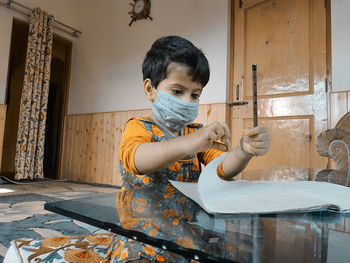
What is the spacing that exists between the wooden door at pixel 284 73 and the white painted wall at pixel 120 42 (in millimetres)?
189

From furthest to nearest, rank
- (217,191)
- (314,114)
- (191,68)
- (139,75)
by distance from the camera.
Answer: (139,75), (314,114), (191,68), (217,191)

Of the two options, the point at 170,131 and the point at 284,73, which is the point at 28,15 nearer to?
the point at 284,73

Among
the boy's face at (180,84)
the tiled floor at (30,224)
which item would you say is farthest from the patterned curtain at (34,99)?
the boy's face at (180,84)

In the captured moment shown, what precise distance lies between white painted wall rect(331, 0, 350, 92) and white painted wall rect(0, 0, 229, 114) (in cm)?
91

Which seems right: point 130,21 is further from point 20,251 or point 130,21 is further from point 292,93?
point 20,251

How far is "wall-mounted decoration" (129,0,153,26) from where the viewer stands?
9.75 feet

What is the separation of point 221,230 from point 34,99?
361 centimetres

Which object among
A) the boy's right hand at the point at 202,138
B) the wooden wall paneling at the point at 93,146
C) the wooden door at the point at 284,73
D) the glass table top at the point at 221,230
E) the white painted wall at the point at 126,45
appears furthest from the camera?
the wooden wall paneling at the point at 93,146

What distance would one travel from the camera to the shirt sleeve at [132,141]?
53 cm

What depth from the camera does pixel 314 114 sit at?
1991 mm

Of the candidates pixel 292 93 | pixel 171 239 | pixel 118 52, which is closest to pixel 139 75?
pixel 118 52

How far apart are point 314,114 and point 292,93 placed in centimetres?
26

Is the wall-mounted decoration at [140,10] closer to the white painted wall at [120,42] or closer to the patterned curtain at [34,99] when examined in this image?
the white painted wall at [120,42]

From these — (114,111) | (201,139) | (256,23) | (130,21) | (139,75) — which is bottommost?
(201,139)
